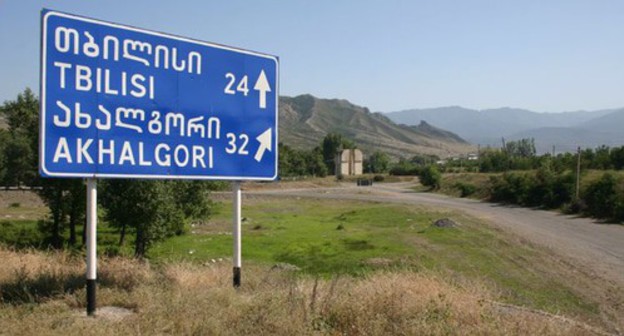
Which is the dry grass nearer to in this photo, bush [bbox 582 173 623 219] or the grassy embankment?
the grassy embankment

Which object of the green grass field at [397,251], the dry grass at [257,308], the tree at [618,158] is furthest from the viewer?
the tree at [618,158]

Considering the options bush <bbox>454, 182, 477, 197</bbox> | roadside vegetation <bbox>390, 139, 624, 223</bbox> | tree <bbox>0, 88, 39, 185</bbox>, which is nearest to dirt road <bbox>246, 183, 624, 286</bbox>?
roadside vegetation <bbox>390, 139, 624, 223</bbox>

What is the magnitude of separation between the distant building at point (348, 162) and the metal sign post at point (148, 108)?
115 metres

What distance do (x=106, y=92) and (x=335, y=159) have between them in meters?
121

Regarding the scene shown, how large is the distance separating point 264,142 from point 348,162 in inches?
4701

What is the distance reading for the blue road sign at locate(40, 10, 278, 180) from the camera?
650 centimetres

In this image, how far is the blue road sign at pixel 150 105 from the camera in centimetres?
650

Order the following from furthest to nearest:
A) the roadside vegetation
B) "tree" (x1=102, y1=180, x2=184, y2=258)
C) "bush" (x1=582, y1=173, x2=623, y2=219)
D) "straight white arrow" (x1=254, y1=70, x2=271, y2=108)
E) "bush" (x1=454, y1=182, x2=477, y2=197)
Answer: "bush" (x1=454, y1=182, x2=477, y2=197)
the roadside vegetation
"bush" (x1=582, y1=173, x2=623, y2=219)
"tree" (x1=102, y1=180, x2=184, y2=258)
"straight white arrow" (x1=254, y1=70, x2=271, y2=108)

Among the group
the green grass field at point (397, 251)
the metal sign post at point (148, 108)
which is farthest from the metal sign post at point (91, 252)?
the green grass field at point (397, 251)

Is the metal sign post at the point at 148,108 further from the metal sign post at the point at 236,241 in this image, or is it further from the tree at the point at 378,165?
the tree at the point at 378,165

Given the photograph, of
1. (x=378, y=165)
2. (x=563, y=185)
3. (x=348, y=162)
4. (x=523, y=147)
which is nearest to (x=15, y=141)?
(x=563, y=185)

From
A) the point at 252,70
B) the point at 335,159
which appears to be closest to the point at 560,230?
the point at 252,70

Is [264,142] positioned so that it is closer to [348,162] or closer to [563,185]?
[563,185]

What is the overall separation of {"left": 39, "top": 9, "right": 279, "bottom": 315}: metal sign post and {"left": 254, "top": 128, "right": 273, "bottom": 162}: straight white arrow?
0.01 metres
